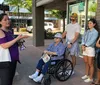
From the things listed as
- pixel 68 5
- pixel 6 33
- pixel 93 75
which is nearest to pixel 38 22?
pixel 68 5

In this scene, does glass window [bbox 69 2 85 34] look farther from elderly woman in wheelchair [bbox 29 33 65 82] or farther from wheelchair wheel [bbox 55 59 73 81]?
elderly woman in wheelchair [bbox 29 33 65 82]

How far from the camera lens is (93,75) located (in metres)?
6.08

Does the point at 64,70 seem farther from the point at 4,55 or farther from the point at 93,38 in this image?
the point at 4,55

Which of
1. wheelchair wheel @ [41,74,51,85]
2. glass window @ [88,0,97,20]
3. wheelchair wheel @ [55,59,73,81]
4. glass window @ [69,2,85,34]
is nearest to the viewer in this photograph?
wheelchair wheel @ [41,74,51,85]

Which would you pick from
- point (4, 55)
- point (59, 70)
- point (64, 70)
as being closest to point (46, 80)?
point (59, 70)

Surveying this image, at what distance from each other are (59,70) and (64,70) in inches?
7.6

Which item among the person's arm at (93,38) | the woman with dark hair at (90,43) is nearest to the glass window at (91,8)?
the woman with dark hair at (90,43)

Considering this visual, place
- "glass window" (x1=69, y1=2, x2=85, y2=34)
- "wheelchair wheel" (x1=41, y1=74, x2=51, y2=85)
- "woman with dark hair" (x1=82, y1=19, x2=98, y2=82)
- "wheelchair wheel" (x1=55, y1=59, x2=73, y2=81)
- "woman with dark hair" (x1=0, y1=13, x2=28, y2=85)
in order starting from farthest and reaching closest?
"glass window" (x1=69, y1=2, x2=85, y2=34) < "wheelchair wheel" (x1=55, y1=59, x2=73, y2=81) < "woman with dark hair" (x1=82, y1=19, x2=98, y2=82) < "wheelchair wheel" (x1=41, y1=74, x2=51, y2=85) < "woman with dark hair" (x1=0, y1=13, x2=28, y2=85)

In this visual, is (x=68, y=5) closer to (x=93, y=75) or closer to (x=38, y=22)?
(x=38, y=22)

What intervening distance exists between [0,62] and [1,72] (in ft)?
0.55

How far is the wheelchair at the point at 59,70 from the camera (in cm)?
552

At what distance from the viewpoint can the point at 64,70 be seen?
6.05 m

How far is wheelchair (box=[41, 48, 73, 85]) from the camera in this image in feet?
18.1

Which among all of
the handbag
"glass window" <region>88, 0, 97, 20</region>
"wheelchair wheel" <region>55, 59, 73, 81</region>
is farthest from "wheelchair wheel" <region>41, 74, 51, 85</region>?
"glass window" <region>88, 0, 97, 20</region>
